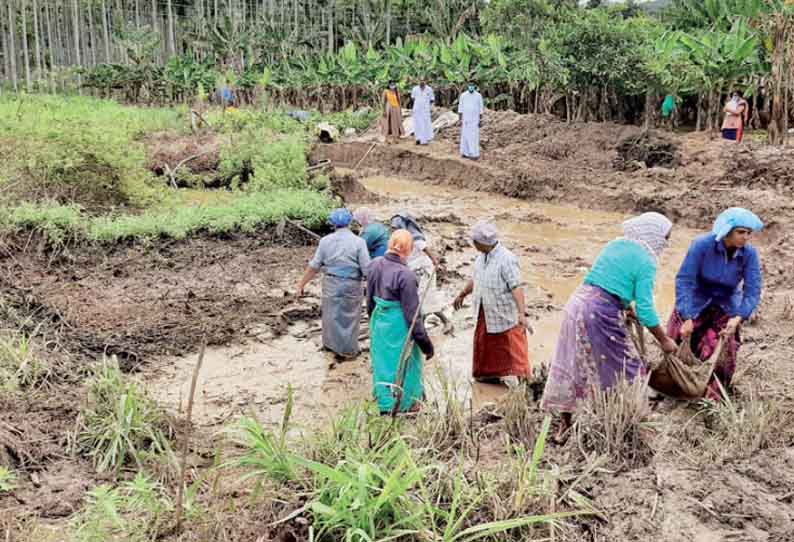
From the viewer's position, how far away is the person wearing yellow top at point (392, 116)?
61.6ft

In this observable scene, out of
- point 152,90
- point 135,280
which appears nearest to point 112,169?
point 135,280

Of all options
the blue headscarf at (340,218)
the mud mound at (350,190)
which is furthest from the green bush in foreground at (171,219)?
the blue headscarf at (340,218)

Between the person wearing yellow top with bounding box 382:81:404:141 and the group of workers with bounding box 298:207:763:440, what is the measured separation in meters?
13.1

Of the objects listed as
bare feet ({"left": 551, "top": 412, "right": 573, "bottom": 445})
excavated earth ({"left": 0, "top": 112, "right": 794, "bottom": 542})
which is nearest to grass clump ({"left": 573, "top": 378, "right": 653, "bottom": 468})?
excavated earth ({"left": 0, "top": 112, "right": 794, "bottom": 542})

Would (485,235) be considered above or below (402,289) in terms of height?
above

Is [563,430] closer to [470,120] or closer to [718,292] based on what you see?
[718,292]

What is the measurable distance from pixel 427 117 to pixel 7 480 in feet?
51.8

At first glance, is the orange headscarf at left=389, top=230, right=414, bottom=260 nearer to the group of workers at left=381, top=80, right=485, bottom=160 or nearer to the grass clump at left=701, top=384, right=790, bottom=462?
the grass clump at left=701, top=384, right=790, bottom=462

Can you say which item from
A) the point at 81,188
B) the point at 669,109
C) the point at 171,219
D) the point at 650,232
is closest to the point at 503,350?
the point at 650,232

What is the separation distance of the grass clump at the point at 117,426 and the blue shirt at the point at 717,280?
3307 millimetres

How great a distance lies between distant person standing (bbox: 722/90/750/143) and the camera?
594 inches

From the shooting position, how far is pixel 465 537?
3008 millimetres

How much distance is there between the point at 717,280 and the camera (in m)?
4.64

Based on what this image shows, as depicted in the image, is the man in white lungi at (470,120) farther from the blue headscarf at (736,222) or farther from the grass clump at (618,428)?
the grass clump at (618,428)
